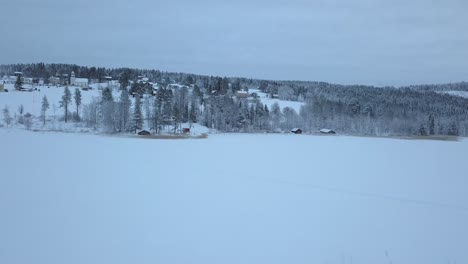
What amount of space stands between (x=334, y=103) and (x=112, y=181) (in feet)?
229

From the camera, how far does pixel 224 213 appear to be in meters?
11.1

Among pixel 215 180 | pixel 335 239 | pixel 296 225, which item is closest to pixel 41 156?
pixel 215 180

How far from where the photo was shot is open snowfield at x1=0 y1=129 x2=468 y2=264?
26.5ft

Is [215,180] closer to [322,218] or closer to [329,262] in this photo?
[322,218]

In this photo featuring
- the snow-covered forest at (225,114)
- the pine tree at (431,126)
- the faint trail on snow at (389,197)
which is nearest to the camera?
the faint trail on snow at (389,197)

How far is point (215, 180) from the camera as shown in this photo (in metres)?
16.4

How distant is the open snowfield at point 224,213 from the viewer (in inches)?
317

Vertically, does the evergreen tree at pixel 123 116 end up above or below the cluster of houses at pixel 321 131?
above

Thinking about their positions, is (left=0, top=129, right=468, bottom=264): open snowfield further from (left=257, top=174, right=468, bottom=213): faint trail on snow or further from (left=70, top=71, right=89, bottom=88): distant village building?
(left=70, top=71, right=89, bottom=88): distant village building

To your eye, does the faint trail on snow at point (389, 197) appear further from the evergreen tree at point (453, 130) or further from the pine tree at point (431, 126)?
the pine tree at point (431, 126)

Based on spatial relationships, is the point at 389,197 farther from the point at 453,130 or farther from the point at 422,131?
the point at 453,130

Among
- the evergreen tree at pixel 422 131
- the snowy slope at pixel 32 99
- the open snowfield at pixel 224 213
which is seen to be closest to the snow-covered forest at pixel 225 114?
the evergreen tree at pixel 422 131

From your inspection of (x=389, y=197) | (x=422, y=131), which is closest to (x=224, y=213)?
(x=389, y=197)

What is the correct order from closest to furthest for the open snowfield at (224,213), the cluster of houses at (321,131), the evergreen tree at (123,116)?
the open snowfield at (224,213), the evergreen tree at (123,116), the cluster of houses at (321,131)
